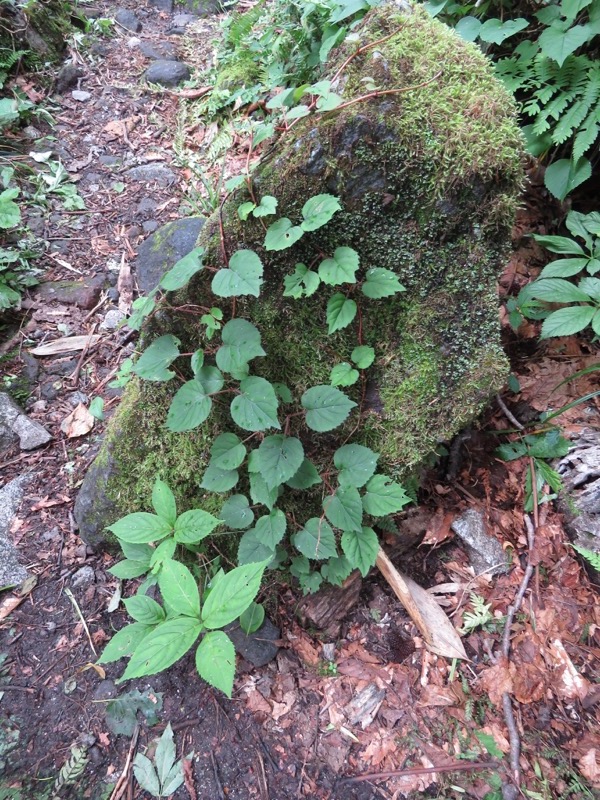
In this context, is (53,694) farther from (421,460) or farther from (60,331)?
(60,331)

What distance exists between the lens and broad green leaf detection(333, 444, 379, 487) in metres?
2.00

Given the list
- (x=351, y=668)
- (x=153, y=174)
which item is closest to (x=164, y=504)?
(x=351, y=668)

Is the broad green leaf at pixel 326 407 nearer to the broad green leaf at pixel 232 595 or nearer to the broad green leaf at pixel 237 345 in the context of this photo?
the broad green leaf at pixel 237 345

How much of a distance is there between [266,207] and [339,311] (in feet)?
1.68

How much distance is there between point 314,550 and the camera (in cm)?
202

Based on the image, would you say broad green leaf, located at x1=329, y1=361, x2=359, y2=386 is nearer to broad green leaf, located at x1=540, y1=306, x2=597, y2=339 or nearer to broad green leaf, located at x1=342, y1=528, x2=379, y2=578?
broad green leaf, located at x1=342, y1=528, x2=379, y2=578

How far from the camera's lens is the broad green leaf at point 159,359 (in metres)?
1.95

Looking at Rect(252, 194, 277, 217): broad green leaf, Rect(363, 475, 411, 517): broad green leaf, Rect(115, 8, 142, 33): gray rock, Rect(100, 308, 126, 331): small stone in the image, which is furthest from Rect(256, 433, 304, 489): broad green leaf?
Rect(115, 8, 142, 33): gray rock

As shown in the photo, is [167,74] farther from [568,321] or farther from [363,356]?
[568,321]

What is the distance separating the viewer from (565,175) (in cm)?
270

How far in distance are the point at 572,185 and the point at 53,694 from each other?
3.80 meters

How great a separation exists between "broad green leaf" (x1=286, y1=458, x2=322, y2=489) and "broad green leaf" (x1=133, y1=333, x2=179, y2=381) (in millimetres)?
719

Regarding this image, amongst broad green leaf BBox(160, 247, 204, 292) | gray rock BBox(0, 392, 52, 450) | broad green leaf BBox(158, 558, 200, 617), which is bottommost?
gray rock BBox(0, 392, 52, 450)

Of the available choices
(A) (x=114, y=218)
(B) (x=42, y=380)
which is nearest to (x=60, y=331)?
(B) (x=42, y=380)
